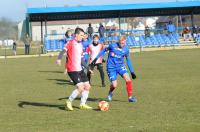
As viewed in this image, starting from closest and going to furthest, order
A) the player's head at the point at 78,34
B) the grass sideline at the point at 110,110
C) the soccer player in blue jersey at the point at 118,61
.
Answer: the grass sideline at the point at 110,110
the player's head at the point at 78,34
the soccer player in blue jersey at the point at 118,61

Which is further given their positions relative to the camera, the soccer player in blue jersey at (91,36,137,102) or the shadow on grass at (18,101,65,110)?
the soccer player in blue jersey at (91,36,137,102)

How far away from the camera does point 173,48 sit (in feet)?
146

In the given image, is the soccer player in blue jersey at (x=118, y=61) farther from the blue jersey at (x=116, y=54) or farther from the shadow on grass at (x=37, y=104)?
the shadow on grass at (x=37, y=104)

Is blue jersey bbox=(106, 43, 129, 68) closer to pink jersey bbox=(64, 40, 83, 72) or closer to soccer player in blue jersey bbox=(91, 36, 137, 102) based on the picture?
soccer player in blue jersey bbox=(91, 36, 137, 102)

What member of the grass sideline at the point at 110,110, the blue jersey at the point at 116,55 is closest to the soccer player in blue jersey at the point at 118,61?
the blue jersey at the point at 116,55

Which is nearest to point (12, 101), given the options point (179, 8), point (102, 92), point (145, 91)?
point (102, 92)

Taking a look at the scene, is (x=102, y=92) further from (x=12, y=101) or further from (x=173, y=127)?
(x=173, y=127)

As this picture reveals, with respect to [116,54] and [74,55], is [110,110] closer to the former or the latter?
[74,55]

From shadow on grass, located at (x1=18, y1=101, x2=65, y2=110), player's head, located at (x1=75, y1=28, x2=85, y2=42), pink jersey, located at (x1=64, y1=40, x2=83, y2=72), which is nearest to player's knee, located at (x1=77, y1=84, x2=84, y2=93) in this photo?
pink jersey, located at (x1=64, y1=40, x2=83, y2=72)

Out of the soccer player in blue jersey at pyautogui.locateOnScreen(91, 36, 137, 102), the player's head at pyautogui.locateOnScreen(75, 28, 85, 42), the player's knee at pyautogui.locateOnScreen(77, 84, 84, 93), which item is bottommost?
the player's knee at pyautogui.locateOnScreen(77, 84, 84, 93)

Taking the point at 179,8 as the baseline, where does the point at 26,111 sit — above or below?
below

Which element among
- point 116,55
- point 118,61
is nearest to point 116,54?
point 116,55

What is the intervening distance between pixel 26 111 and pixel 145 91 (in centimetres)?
473

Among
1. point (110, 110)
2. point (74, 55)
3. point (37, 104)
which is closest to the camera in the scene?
point (110, 110)
